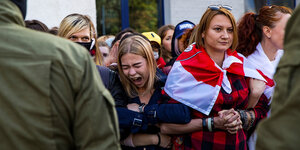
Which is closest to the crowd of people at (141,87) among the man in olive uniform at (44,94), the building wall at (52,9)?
the man in olive uniform at (44,94)

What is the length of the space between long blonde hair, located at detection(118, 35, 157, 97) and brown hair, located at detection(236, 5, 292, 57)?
3.12ft

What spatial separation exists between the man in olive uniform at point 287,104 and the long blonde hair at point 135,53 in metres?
1.56

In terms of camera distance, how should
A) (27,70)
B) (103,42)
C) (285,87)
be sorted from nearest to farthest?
(285,87) → (27,70) → (103,42)

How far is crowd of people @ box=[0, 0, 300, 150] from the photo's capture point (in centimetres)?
Result: 131

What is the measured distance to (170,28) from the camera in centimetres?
499

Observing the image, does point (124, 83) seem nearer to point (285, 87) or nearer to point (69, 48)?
point (69, 48)

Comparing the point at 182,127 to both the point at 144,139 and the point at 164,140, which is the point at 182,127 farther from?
the point at 144,139

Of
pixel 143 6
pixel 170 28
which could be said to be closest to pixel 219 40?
pixel 170 28

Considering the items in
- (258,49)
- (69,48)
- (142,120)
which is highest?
(69,48)

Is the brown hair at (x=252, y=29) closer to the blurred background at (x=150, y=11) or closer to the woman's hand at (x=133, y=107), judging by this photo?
the woman's hand at (x=133, y=107)

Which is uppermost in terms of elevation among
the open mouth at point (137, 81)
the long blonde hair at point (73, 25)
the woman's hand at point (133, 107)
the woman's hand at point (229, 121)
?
the long blonde hair at point (73, 25)

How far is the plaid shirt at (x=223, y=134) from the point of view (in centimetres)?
257

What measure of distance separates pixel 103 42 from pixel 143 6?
2.28 m

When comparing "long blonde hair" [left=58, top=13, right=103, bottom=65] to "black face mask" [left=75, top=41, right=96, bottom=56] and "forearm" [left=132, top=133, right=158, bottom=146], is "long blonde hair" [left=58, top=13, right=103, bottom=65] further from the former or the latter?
"forearm" [left=132, top=133, right=158, bottom=146]
